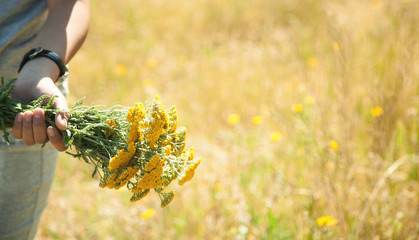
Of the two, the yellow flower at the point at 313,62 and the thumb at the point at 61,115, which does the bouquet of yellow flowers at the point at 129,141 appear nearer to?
the thumb at the point at 61,115

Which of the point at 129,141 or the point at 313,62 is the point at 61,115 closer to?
the point at 129,141

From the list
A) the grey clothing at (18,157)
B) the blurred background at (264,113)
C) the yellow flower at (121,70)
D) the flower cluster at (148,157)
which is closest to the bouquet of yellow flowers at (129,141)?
the flower cluster at (148,157)

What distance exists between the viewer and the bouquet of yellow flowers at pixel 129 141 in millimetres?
1065

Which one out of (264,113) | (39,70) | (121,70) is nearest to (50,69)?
(39,70)

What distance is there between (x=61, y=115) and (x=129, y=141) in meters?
0.21

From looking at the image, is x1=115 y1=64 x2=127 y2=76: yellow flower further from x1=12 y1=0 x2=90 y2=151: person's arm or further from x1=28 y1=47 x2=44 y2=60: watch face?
x1=28 y1=47 x2=44 y2=60: watch face

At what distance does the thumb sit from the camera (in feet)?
3.45

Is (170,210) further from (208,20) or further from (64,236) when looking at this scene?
(208,20)

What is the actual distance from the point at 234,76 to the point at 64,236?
215 cm

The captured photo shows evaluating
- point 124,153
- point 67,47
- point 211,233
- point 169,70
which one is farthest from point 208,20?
point 124,153

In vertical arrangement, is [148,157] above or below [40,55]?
below

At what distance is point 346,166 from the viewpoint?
1.94 metres

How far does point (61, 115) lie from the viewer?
3.52ft

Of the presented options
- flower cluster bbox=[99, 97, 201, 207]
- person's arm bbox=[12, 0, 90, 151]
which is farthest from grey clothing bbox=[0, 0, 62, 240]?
flower cluster bbox=[99, 97, 201, 207]
